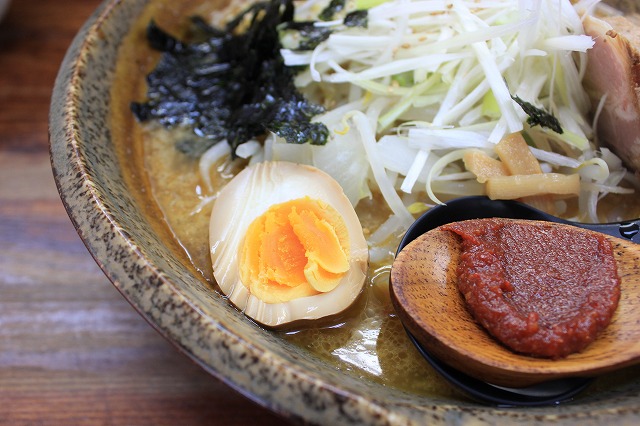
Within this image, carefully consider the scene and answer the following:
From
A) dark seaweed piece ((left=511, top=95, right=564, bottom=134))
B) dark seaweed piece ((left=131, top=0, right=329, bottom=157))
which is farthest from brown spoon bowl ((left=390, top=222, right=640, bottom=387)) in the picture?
dark seaweed piece ((left=131, top=0, right=329, bottom=157))

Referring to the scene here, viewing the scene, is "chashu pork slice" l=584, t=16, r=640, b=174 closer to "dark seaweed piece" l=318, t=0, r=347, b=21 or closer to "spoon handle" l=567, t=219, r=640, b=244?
"spoon handle" l=567, t=219, r=640, b=244

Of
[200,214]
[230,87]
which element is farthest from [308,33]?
[200,214]

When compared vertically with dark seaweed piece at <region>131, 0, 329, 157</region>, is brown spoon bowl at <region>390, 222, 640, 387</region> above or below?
below

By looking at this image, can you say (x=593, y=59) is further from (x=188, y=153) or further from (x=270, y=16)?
(x=188, y=153)

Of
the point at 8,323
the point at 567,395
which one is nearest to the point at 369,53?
the point at 567,395

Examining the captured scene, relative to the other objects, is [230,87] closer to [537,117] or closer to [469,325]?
[537,117]
